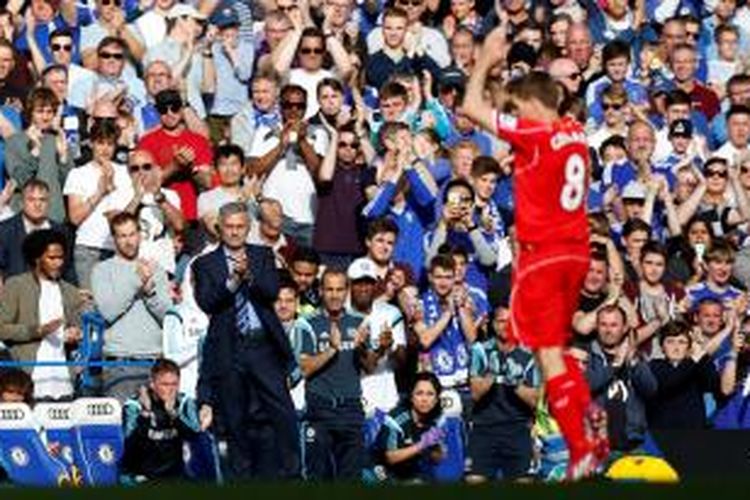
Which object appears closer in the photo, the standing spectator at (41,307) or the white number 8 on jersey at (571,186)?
the white number 8 on jersey at (571,186)

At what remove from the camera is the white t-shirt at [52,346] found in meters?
21.5

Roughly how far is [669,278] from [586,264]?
7464mm

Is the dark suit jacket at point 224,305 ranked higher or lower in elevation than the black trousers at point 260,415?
higher

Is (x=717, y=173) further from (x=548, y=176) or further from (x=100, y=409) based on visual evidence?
(x=548, y=176)

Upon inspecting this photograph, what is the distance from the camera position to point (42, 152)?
2295 cm

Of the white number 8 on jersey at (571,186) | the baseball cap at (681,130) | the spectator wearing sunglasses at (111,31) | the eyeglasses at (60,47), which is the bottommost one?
the white number 8 on jersey at (571,186)

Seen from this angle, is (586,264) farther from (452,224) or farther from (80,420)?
(452,224)

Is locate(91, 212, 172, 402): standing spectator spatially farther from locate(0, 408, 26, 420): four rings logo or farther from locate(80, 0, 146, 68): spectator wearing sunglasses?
locate(80, 0, 146, 68): spectator wearing sunglasses

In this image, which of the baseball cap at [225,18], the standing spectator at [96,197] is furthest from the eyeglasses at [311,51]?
the standing spectator at [96,197]

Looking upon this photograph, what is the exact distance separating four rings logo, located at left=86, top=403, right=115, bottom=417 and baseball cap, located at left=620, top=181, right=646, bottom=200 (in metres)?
5.35

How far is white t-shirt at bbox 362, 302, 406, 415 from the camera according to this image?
2152cm

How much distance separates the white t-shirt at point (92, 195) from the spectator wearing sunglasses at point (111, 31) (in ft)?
7.29

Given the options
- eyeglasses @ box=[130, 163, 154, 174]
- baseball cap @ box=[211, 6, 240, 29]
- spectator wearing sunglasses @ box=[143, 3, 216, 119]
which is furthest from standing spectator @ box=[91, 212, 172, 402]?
baseball cap @ box=[211, 6, 240, 29]

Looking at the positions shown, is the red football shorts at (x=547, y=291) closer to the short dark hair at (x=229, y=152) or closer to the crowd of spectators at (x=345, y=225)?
the crowd of spectators at (x=345, y=225)
